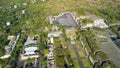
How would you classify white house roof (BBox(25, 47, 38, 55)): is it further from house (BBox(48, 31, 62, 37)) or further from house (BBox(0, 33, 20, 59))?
house (BBox(48, 31, 62, 37))

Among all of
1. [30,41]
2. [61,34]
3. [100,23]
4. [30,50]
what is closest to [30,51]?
[30,50]

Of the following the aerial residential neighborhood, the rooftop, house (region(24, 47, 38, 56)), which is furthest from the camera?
the rooftop

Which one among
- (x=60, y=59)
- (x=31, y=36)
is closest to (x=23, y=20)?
(x=31, y=36)

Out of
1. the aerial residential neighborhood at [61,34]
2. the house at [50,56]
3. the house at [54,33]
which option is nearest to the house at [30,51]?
the aerial residential neighborhood at [61,34]

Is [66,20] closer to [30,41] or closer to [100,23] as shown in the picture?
[100,23]

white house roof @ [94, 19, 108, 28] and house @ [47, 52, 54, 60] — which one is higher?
house @ [47, 52, 54, 60]

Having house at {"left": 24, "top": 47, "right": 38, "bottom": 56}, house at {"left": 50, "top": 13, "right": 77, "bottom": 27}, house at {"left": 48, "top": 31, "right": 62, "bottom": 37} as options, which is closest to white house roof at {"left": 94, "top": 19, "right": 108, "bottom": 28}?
house at {"left": 50, "top": 13, "right": 77, "bottom": 27}

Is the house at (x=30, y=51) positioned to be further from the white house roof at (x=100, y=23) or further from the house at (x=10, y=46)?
the white house roof at (x=100, y=23)

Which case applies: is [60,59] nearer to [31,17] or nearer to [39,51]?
[39,51]

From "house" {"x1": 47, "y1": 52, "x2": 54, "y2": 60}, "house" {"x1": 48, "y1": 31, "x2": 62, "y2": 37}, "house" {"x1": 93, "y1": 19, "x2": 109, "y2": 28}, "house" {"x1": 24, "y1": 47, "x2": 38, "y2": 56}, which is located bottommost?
"house" {"x1": 93, "y1": 19, "x2": 109, "y2": 28}
